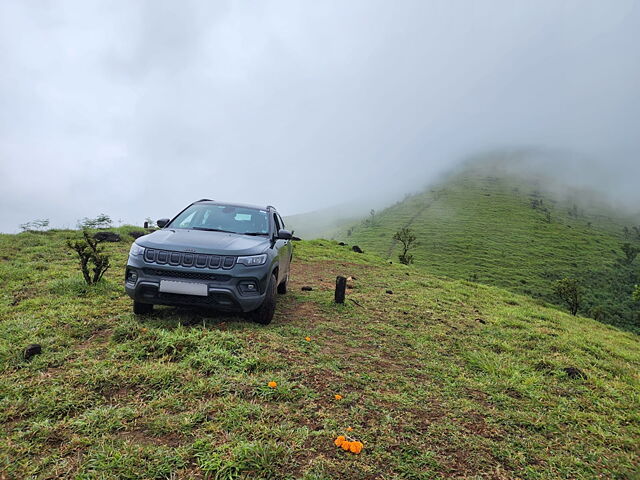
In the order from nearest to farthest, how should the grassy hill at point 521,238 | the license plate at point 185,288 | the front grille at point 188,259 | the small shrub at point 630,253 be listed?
1. the license plate at point 185,288
2. the front grille at point 188,259
3. the grassy hill at point 521,238
4. the small shrub at point 630,253

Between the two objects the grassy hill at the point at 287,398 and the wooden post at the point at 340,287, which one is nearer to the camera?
the grassy hill at the point at 287,398

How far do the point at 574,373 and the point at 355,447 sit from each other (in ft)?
14.8

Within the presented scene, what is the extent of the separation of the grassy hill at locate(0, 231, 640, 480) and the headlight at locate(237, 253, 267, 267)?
1.03m

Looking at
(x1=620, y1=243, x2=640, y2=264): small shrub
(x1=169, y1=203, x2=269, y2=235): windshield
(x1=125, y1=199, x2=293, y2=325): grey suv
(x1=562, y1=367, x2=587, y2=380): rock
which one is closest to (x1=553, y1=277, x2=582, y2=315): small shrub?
(x1=562, y1=367, x2=587, y2=380): rock

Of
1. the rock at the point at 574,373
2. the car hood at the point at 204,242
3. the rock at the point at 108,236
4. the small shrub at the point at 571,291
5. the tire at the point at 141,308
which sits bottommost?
the small shrub at the point at 571,291

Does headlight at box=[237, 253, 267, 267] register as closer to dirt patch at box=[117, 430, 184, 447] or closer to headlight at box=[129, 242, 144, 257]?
headlight at box=[129, 242, 144, 257]

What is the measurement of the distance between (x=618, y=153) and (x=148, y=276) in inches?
9474

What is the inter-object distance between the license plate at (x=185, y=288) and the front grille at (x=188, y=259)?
26 centimetres

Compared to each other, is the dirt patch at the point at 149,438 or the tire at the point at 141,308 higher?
the tire at the point at 141,308

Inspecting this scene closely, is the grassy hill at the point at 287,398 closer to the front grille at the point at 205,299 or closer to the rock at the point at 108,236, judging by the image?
the front grille at the point at 205,299

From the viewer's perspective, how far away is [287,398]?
3.47m

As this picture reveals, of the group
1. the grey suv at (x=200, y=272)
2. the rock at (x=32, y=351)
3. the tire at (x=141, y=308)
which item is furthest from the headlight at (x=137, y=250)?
the rock at (x=32, y=351)

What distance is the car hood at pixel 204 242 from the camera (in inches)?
189

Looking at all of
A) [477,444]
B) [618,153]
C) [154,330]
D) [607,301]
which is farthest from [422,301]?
[618,153]
